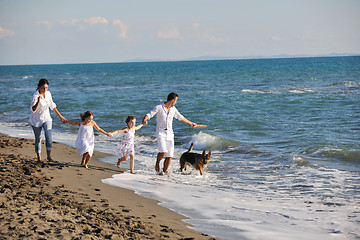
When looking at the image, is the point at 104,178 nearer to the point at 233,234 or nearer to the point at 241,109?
the point at 233,234

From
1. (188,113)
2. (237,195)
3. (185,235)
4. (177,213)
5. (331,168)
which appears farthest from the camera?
(188,113)

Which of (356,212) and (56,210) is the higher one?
(56,210)

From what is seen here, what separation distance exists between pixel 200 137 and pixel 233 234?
8.95 m

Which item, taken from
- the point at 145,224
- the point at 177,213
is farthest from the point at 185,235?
the point at 177,213

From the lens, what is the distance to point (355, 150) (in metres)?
11.7

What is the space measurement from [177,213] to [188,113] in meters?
16.3

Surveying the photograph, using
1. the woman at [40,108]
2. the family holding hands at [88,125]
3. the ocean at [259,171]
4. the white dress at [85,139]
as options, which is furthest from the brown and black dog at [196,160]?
the woman at [40,108]

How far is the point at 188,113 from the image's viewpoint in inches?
879

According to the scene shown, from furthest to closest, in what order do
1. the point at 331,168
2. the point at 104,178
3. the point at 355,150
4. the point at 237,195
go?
1. the point at 355,150
2. the point at 331,168
3. the point at 104,178
4. the point at 237,195

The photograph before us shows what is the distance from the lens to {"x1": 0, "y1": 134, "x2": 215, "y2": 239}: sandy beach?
4.55 meters

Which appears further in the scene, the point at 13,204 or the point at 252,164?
the point at 252,164

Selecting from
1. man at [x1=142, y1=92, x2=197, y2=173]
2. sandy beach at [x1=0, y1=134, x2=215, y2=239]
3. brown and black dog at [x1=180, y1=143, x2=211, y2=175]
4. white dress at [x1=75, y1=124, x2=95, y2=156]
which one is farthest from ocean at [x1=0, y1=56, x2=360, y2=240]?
white dress at [x1=75, y1=124, x2=95, y2=156]

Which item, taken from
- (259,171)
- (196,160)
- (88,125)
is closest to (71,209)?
(88,125)

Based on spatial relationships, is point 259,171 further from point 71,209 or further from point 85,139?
point 71,209
